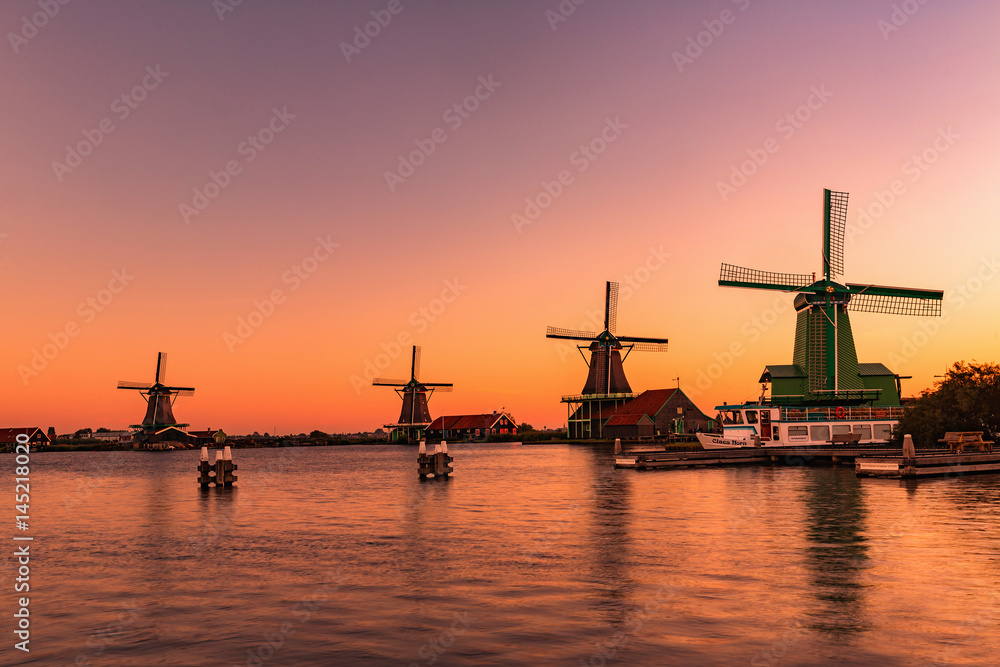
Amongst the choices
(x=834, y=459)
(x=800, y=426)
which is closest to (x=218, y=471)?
(x=834, y=459)

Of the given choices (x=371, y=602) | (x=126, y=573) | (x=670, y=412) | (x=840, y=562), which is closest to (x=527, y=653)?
(x=371, y=602)

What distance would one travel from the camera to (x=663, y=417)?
103562 mm

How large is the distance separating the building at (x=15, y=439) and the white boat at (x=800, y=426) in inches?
5453

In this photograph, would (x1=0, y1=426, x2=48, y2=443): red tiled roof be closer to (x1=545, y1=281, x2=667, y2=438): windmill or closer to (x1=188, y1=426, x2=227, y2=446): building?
(x1=188, y1=426, x2=227, y2=446): building

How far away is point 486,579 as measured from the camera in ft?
54.2

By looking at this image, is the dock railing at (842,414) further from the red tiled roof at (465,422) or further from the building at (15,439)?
the building at (15,439)

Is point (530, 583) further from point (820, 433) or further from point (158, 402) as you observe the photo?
point (158, 402)

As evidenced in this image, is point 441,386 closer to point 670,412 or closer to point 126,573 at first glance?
point 670,412

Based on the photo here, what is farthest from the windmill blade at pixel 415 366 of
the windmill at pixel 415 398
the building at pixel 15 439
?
the building at pixel 15 439

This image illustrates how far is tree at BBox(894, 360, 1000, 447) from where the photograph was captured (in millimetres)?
54312

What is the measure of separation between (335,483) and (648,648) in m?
40.1

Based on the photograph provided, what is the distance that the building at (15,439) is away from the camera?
14662cm

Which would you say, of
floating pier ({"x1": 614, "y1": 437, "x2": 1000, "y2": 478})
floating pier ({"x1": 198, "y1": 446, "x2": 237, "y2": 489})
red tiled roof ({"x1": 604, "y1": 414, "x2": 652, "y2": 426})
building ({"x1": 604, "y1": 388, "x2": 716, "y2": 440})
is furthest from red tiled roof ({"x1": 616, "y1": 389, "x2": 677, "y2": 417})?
floating pier ({"x1": 198, "y1": 446, "x2": 237, "y2": 489})

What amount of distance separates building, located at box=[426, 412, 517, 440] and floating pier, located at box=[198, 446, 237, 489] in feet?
357
